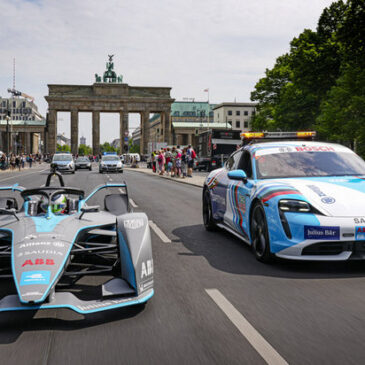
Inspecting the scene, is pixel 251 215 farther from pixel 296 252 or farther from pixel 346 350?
pixel 346 350

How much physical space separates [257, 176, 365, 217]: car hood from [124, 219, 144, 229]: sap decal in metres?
1.96

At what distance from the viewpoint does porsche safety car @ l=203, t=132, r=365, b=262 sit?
5609 millimetres

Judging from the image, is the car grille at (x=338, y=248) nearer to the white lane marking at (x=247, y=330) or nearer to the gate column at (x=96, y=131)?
the white lane marking at (x=247, y=330)

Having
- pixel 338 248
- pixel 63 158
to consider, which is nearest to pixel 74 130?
pixel 63 158

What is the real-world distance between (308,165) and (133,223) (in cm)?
326

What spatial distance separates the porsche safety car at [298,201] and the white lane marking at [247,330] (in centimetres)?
122

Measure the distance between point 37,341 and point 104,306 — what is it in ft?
1.77

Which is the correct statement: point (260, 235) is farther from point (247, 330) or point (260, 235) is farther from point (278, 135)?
point (278, 135)

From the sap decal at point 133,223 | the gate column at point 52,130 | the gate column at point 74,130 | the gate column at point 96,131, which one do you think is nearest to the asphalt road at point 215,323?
the sap decal at point 133,223

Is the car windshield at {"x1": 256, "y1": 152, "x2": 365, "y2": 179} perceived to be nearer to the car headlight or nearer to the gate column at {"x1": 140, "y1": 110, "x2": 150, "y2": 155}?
the car headlight

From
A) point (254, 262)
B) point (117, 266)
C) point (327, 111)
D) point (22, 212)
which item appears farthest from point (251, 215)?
point (327, 111)

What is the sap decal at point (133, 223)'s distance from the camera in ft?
15.1

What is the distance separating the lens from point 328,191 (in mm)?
5957

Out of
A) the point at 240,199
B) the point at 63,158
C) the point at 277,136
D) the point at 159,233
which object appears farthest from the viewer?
the point at 63,158
